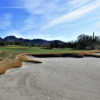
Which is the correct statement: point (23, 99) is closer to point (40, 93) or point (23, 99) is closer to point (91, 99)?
point (40, 93)

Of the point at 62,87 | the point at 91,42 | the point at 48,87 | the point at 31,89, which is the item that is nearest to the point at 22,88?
the point at 31,89

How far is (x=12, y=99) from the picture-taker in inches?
132

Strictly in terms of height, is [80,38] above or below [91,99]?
above

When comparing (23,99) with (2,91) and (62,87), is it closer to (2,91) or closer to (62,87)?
(2,91)

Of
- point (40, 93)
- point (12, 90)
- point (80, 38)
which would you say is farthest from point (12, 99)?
point (80, 38)

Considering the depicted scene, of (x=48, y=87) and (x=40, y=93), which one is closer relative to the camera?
(x=40, y=93)

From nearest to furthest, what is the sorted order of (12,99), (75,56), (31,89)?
(12,99), (31,89), (75,56)

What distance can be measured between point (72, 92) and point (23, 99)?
1591 mm

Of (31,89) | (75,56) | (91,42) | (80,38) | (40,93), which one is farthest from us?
(80,38)

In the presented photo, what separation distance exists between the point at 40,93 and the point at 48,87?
570 mm

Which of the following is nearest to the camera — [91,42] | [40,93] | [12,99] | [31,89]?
[12,99]

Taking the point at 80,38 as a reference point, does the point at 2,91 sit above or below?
below

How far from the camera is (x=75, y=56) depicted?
44.9 feet

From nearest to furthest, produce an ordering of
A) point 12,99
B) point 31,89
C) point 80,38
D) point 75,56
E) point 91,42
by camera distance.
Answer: point 12,99 → point 31,89 → point 75,56 → point 91,42 → point 80,38
